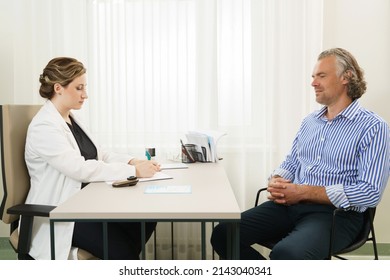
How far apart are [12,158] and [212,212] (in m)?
1.08

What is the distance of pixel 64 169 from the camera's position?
2100 mm

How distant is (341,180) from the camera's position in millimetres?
2182

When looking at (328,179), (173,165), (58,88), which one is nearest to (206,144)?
(173,165)

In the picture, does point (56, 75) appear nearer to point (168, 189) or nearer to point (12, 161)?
point (12, 161)

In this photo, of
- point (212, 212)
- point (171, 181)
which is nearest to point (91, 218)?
point (212, 212)

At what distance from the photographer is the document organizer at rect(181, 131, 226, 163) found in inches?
111

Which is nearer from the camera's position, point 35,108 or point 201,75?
point 35,108

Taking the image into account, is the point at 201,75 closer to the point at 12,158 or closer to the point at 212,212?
the point at 12,158

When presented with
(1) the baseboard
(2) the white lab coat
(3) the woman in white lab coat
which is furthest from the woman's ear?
(1) the baseboard

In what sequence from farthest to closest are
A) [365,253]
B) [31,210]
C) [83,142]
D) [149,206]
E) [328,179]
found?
1. [365,253]
2. [83,142]
3. [328,179]
4. [31,210]
5. [149,206]

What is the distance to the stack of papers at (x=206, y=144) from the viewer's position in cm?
281

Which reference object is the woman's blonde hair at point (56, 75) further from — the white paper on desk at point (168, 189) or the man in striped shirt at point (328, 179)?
the man in striped shirt at point (328, 179)

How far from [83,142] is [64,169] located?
0.47 meters

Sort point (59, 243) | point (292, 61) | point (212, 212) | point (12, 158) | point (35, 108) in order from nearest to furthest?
point (212, 212)
point (59, 243)
point (12, 158)
point (35, 108)
point (292, 61)
